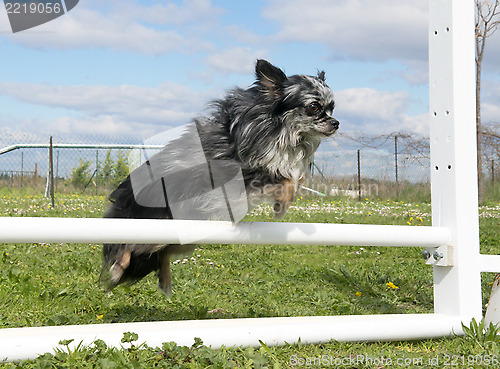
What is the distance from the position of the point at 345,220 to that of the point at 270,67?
532 cm

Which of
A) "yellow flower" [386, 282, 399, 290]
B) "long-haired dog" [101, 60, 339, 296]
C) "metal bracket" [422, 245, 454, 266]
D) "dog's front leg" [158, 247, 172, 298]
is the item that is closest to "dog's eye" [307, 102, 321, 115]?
"long-haired dog" [101, 60, 339, 296]

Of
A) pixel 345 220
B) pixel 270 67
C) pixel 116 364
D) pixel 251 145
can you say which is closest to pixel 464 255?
pixel 251 145

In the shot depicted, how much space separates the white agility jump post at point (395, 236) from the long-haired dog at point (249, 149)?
437 mm

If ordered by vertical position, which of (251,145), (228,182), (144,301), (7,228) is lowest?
(144,301)

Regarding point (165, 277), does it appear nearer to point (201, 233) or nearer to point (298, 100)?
point (201, 233)

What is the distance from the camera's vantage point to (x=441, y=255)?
2.64 metres

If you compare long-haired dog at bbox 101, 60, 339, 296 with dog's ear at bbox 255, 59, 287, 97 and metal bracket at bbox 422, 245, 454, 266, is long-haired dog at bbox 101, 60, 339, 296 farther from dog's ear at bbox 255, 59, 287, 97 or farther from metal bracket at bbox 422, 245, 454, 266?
metal bracket at bbox 422, 245, 454, 266

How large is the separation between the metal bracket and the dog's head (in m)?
0.90

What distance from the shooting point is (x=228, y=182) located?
266cm

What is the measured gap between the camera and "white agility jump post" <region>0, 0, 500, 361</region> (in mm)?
2082

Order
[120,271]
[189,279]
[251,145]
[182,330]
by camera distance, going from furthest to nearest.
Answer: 1. [189,279]
2. [120,271]
3. [251,145]
4. [182,330]

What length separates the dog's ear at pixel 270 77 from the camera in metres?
2.72

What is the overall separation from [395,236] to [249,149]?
0.94 m

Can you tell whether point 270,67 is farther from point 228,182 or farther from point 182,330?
point 182,330
